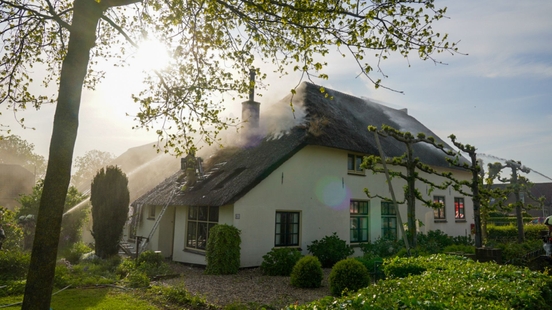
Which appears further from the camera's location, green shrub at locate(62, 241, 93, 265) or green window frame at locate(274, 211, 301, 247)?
green shrub at locate(62, 241, 93, 265)

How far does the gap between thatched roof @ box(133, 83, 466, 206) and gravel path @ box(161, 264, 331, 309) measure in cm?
221

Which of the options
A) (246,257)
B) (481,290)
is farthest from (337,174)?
(481,290)

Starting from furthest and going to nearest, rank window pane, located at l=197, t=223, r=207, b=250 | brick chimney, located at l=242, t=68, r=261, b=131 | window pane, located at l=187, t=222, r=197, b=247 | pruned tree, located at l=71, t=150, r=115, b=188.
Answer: pruned tree, located at l=71, t=150, r=115, b=188, brick chimney, located at l=242, t=68, r=261, b=131, window pane, located at l=187, t=222, r=197, b=247, window pane, located at l=197, t=223, r=207, b=250

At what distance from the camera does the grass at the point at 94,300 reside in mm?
6785

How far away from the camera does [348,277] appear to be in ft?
25.4

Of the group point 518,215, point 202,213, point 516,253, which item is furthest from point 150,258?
point 518,215

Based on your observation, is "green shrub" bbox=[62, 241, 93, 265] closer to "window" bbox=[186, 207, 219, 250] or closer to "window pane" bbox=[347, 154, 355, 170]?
"window" bbox=[186, 207, 219, 250]

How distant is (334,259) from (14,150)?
226 ft

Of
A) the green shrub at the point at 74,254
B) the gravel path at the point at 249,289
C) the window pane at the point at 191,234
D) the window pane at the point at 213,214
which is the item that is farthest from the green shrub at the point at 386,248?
the green shrub at the point at 74,254

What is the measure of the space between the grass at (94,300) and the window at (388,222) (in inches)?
408

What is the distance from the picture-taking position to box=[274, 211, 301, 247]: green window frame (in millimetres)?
12406

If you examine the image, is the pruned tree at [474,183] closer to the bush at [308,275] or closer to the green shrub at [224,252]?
the bush at [308,275]

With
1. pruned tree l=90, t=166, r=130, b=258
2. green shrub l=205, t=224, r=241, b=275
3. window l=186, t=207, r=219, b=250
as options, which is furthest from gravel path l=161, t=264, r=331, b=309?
pruned tree l=90, t=166, r=130, b=258

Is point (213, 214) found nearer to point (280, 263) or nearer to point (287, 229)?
point (287, 229)
